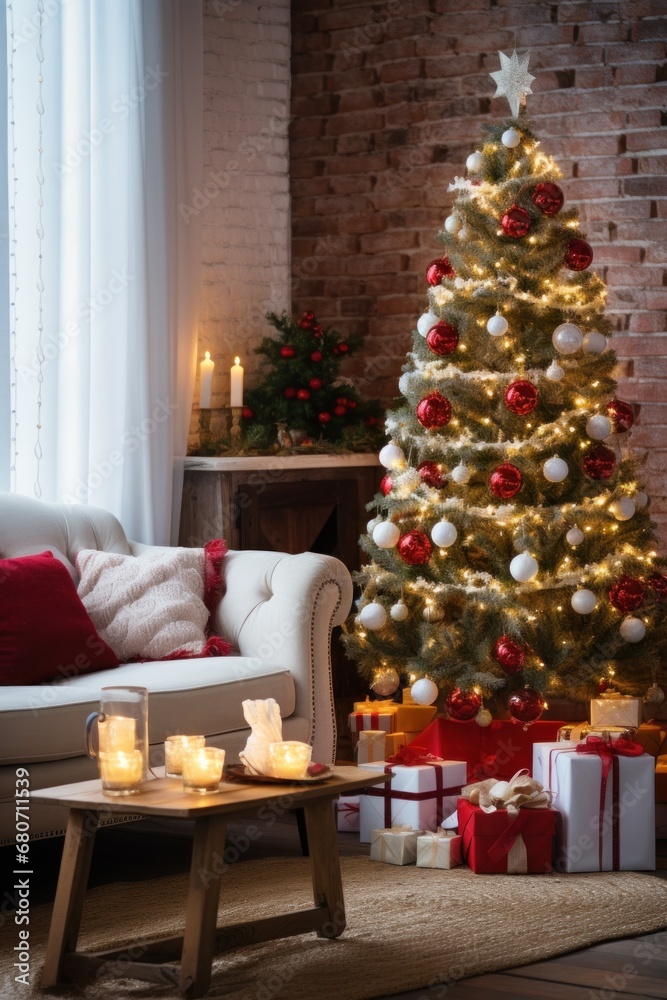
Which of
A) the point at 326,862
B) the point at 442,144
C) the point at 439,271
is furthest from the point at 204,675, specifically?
the point at 442,144

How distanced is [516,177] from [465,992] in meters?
2.45

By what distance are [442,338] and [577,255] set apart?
18.0 inches

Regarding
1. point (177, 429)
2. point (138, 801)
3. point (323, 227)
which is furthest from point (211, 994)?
point (323, 227)

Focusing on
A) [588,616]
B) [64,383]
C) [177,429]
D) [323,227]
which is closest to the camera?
[588,616]

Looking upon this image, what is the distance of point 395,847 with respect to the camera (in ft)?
10.8

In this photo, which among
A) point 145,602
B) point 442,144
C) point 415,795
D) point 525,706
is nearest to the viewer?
point 415,795

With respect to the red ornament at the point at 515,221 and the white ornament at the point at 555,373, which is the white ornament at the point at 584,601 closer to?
the white ornament at the point at 555,373

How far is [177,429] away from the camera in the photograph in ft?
15.0

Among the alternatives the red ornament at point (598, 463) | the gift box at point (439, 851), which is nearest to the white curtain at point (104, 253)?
the red ornament at point (598, 463)

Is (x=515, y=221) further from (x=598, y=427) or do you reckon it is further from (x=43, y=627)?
(x=43, y=627)

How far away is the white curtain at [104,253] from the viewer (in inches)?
164

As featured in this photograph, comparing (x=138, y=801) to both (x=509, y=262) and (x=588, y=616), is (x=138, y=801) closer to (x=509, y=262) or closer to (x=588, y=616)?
(x=588, y=616)

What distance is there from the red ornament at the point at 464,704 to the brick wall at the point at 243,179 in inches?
62.4

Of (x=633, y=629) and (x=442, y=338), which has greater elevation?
(x=442, y=338)
